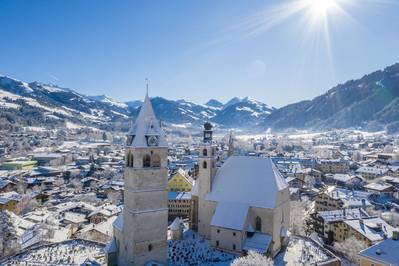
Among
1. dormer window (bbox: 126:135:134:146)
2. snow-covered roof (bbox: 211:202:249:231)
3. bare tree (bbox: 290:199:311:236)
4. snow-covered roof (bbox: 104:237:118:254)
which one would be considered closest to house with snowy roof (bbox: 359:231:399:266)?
snow-covered roof (bbox: 211:202:249:231)

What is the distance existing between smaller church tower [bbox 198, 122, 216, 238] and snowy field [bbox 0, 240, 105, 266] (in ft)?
43.0

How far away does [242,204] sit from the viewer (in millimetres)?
38781

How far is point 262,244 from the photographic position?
36.4 meters

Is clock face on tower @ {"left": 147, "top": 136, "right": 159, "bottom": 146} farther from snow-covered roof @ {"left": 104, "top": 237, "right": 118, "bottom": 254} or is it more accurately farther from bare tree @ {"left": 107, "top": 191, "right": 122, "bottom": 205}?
bare tree @ {"left": 107, "top": 191, "right": 122, "bottom": 205}

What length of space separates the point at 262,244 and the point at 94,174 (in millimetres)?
105935

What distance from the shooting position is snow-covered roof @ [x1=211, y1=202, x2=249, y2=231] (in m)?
37.1

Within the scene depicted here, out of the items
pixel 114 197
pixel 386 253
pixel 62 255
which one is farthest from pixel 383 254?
pixel 114 197

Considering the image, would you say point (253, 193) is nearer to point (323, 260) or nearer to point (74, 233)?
point (323, 260)

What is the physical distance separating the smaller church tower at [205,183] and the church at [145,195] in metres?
10.2

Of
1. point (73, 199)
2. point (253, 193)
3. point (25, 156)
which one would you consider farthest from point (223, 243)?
point (25, 156)

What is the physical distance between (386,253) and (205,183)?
21.4 metres

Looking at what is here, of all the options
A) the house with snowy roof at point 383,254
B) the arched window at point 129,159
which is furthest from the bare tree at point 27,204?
the house with snowy roof at point 383,254

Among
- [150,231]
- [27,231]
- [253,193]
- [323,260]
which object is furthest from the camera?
[27,231]

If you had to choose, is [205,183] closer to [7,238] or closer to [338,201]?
[7,238]
